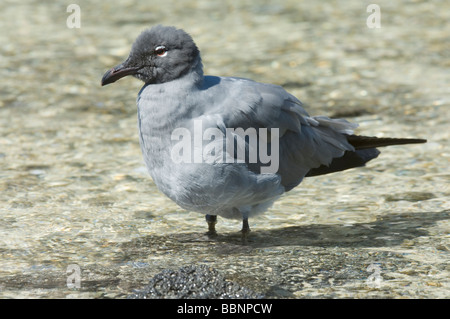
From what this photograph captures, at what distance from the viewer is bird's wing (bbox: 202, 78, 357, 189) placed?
464 cm

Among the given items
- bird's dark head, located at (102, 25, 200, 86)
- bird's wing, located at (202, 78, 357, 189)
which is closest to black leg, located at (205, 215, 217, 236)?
bird's wing, located at (202, 78, 357, 189)

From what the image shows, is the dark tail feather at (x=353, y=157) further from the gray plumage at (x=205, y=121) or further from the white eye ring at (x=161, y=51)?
the white eye ring at (x=161, y=51)

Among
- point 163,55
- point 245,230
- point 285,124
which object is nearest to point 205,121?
point 163,55

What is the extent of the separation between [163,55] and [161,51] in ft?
0.09

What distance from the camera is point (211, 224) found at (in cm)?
504

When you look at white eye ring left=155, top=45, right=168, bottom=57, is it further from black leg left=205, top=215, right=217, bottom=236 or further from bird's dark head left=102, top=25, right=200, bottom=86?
black leg left=205, top=215, right=217, bottom=236

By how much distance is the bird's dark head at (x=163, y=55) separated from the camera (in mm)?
4664

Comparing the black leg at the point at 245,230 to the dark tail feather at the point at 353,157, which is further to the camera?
the dark tail feather at the point at 353,157

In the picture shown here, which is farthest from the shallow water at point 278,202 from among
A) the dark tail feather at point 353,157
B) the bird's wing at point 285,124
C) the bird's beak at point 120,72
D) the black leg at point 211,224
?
the bird's beak at point 120,72

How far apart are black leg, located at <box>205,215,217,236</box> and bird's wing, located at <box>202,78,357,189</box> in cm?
53

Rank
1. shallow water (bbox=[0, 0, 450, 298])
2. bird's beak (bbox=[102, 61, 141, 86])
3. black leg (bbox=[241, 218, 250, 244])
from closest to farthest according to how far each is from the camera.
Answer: shallow water (bbox=[0, 0, 450, 298])
bird's beak (bbox=[102, 61, 141, 86])
black leg (bbox=[241, 218, 250, 244])

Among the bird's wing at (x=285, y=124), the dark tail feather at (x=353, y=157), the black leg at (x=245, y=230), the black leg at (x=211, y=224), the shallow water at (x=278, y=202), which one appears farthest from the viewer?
the dark tail feather at (x=353, y=157)

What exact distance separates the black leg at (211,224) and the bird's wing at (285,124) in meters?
0.53
